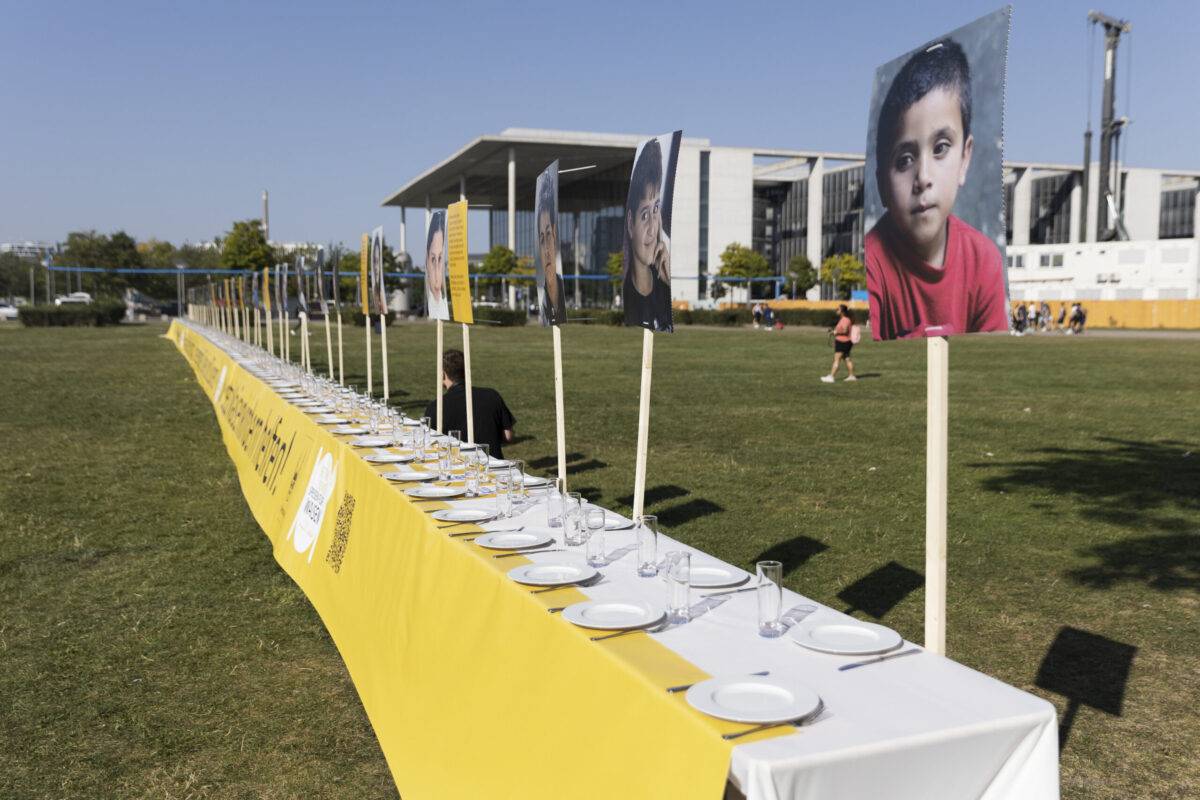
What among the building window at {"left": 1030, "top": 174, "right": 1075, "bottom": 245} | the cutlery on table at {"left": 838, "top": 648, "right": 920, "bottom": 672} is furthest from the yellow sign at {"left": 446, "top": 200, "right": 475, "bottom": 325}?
the building window at {"left": 1030, "top": 174, "right": 1075, "bottom": 245}

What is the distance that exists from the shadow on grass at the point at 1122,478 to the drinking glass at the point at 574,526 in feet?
19.6

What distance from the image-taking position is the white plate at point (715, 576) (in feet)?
11.6

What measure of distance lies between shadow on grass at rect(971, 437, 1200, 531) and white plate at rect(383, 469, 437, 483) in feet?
19.8

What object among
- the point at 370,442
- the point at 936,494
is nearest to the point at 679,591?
the point at 936,494

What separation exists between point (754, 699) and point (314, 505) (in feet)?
15.5

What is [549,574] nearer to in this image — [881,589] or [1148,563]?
[881,589]

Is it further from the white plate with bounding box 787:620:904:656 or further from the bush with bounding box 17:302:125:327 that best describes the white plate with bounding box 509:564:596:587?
the bush with bounding box 17:302:125:327

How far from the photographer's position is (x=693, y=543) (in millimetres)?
7738

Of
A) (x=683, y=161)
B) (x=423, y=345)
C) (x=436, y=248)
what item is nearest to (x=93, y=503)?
(x=436, y=248)

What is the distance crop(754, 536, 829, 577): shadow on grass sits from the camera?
23.5 ft

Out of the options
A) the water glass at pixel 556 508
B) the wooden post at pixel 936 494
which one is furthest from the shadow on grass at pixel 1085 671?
the water glass at pixel 556 508

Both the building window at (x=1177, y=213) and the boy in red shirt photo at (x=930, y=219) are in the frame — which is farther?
the building window at (x=1177, y=213)

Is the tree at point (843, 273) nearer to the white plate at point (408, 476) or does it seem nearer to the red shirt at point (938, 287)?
the white plate at point (408, 476)

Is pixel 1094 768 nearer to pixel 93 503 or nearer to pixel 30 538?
pixel 30 538
